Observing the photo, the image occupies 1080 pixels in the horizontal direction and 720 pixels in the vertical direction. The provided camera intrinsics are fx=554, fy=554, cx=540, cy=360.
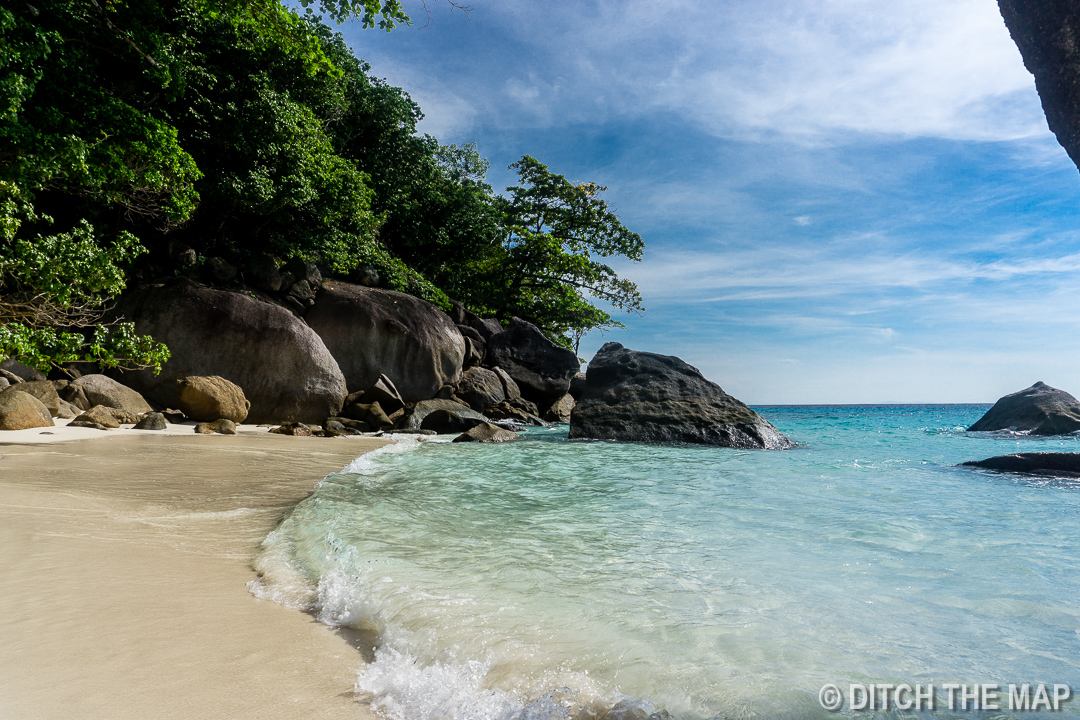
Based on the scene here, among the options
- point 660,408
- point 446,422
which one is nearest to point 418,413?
point 446,422

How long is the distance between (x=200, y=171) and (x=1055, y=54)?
42.3 feet

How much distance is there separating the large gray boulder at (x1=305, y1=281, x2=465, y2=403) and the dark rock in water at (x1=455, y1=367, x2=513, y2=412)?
2.99 feet

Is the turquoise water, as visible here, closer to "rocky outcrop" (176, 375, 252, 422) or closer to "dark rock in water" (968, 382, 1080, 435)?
"rocky outcrop" (176, 375, 252, 422)

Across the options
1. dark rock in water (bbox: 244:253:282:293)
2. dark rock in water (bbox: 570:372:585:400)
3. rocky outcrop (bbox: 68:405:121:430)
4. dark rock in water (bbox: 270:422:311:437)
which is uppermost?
dark rock in water (bbox: 244:253:282:293)

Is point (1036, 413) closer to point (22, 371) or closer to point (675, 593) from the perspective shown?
point (675, 593)

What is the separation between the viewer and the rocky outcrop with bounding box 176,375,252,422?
11.2 m

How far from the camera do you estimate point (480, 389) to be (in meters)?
17.7

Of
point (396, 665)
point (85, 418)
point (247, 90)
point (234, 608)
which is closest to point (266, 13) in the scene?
point (247, 90)

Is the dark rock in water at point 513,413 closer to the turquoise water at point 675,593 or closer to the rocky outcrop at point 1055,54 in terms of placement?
the turquoise water at point 675,593

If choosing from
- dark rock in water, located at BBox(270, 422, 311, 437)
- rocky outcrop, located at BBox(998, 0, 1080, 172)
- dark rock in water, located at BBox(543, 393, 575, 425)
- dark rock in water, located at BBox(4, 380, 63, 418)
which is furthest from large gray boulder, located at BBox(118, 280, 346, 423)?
rocky outcrop, located at BBox(998, 0, 1080, 172)

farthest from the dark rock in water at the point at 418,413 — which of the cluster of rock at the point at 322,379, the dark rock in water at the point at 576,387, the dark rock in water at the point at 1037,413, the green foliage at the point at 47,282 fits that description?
the dark rock in water at the point at 1037,413

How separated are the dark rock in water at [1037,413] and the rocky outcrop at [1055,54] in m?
18.4

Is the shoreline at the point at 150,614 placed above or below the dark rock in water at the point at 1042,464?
below

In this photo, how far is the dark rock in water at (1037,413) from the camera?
606 inches
